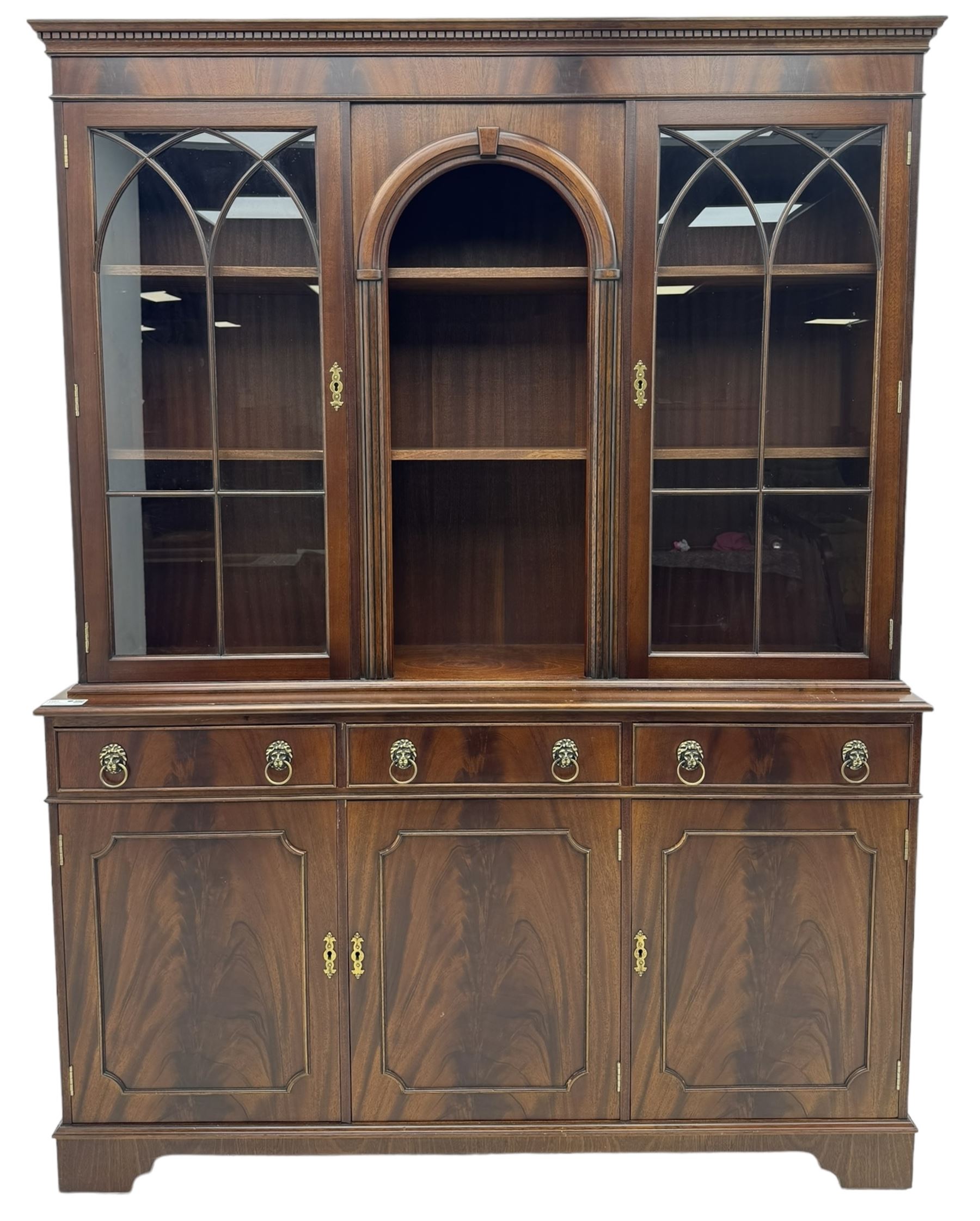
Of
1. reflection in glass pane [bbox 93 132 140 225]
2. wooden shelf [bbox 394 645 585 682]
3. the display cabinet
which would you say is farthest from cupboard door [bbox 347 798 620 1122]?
reflection in glass pane [bbox 93 132 140 225]

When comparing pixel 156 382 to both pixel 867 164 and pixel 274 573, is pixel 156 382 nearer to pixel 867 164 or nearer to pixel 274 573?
pixel 274 573

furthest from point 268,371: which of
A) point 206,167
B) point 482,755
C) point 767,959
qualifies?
point 767,959

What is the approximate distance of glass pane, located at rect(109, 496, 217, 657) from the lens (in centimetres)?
226

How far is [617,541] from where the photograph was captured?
2.25 meters

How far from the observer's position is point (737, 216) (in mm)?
2199

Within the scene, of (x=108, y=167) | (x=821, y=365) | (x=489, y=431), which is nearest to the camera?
(x=108, y=167)

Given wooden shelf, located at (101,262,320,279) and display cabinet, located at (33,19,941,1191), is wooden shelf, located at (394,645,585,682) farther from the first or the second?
wooden shelf, located at (101,262,320,279)

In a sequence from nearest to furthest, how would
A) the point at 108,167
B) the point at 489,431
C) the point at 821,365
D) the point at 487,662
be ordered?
the point at 108,167, the point at 821,365, the point at 487,662, the point at 489,431

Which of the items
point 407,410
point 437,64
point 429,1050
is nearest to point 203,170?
point 437,64

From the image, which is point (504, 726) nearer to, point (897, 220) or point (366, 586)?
point (366, 586)

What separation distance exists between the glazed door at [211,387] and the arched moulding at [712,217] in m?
0.72

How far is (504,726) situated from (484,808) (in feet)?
0.61

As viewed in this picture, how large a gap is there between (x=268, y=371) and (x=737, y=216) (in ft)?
3.54

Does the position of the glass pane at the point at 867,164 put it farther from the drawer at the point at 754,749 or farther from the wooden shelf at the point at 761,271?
the drawer at the point at 754,749
